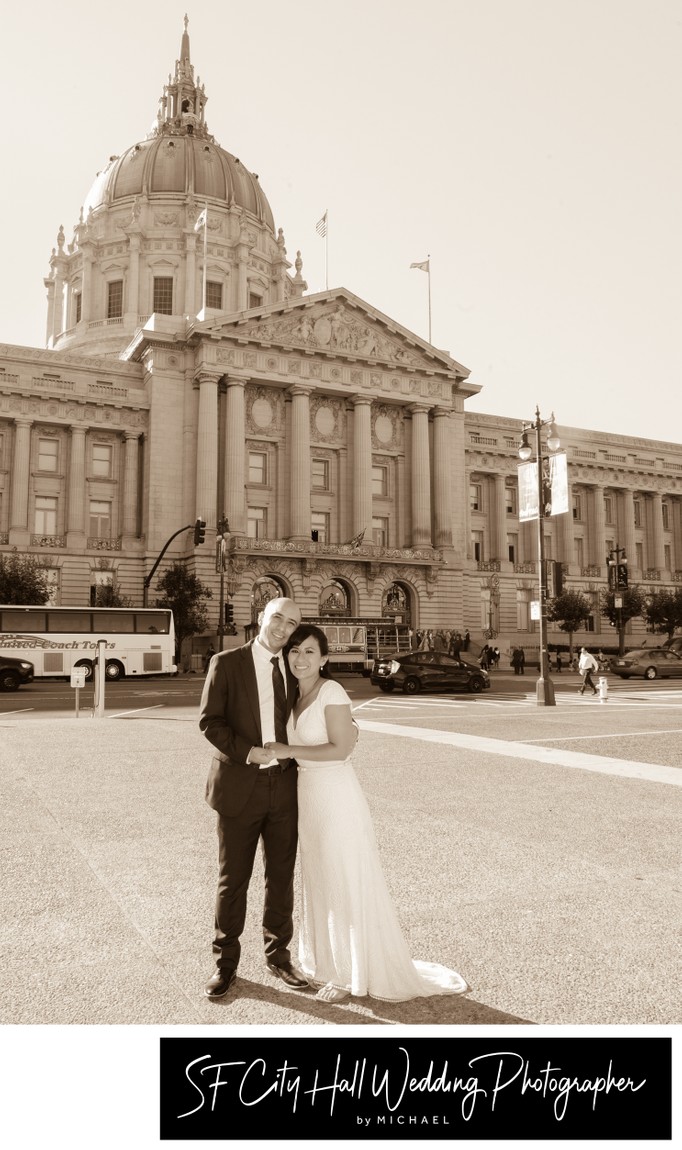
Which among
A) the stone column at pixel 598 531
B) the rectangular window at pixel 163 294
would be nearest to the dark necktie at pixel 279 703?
the stone column at pixel 598 531

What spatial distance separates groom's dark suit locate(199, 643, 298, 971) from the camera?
4402 millimetres

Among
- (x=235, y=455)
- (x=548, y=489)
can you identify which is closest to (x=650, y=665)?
(x=548, y=489)

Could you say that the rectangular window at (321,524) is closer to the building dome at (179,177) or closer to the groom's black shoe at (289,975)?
the building dome at (179,177)

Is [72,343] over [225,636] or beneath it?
over

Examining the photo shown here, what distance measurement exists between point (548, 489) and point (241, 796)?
22112mm

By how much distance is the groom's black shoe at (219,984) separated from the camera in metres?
4.10

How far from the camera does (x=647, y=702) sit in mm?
26219

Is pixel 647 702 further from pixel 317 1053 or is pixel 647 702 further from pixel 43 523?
pixel 43 523

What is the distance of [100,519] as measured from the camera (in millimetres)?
62219

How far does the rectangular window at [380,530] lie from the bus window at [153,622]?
2638 centimetres

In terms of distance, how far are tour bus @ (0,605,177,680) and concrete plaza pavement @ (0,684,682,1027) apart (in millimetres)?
26716

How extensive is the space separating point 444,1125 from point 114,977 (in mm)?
1902

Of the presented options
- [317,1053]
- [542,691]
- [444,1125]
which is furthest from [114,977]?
[542,691]

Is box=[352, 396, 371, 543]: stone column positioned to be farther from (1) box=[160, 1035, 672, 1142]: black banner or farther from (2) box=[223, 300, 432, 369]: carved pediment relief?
(1) box=[160, 1035, 672, 1142]: black banner
